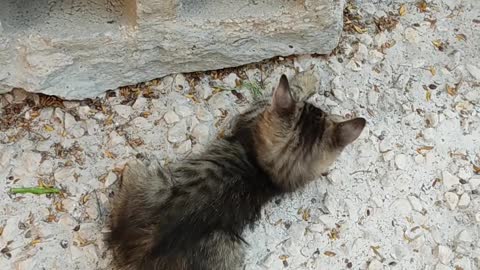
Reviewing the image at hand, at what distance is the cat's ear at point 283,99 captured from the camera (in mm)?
1862

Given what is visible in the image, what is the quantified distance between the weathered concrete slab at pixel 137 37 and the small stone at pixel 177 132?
0.16 metres

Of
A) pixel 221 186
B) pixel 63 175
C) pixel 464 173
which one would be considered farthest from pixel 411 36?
pixel 63 175

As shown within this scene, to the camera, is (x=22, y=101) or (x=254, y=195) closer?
(x=254, y=195)

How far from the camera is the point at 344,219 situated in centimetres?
202

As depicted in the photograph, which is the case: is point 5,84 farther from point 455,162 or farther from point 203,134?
point 455,162

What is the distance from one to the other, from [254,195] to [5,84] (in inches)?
27.5

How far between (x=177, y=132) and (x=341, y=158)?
46 cm

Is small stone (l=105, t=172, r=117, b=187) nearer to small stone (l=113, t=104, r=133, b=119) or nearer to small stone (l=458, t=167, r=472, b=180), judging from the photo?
small stone (l=113, t=104, r=133, b=119)

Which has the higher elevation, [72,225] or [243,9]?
[243,9]

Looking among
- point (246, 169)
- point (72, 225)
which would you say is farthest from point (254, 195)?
point (72, 225)

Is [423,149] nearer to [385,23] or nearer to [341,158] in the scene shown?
[341,158]

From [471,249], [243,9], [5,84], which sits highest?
[243,9]

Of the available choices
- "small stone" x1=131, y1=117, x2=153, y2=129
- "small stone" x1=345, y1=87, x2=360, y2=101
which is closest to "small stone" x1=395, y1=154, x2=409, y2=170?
"small stone" x1=345, y1=87, x2=360, y2=101

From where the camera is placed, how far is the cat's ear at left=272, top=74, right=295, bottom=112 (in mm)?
1862
